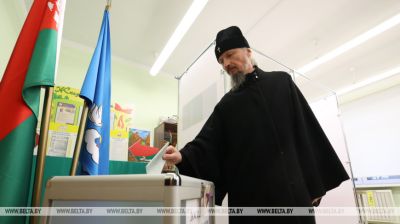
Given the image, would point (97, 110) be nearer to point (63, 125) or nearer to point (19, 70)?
point (19, 70)

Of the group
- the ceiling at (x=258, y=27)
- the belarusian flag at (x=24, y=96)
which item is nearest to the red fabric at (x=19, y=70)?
the belarusian flag at (x=24, y=96)

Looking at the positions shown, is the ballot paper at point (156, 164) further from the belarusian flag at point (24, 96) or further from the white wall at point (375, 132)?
the white wall at point (375, 132)

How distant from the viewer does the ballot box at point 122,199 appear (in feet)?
1.72

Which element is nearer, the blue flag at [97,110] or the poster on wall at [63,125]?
the blue flag at [97,110]

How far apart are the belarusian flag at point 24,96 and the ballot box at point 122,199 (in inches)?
15.6

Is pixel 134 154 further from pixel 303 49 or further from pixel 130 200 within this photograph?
pixel 303 49

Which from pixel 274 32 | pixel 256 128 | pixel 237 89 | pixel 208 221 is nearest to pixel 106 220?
pixel 208 221

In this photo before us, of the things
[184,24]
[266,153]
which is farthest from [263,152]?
[184,24]

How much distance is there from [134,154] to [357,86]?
4.15m

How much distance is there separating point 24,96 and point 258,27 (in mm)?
2743

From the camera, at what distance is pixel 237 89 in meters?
1.33

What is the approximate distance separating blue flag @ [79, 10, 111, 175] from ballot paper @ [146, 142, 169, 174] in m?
0.49

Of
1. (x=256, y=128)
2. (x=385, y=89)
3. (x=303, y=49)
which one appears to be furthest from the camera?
(x=385, y=89)

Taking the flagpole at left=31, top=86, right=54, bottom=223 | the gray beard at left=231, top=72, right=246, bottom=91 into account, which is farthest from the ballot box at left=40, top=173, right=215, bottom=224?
the gray beard at left=231, top=72, right=246, bottom=91
